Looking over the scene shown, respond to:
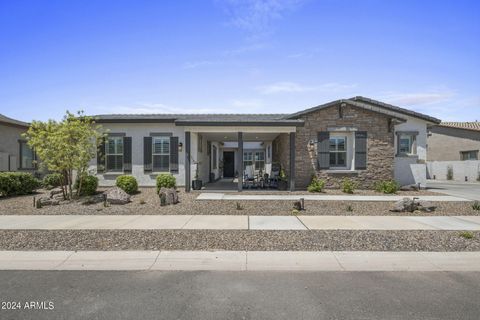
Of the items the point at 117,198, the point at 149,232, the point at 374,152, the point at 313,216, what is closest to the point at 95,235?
the point at 149,232

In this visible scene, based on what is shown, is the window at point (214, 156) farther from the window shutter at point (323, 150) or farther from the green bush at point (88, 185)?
the green bush at point (88, 185)

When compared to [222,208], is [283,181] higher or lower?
higher

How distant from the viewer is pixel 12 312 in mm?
3504

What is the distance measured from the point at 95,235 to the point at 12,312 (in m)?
3.39

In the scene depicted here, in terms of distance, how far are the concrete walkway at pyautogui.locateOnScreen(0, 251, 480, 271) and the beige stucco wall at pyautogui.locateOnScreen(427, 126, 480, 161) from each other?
2721cm

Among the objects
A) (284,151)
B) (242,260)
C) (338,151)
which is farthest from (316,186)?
(242,260)

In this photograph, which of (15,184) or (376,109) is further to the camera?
(376,109)

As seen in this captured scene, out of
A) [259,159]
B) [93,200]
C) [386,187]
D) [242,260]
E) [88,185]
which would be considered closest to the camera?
[242,260]

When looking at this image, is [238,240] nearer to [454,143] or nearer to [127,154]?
[127,154]

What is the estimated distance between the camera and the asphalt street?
3.49m

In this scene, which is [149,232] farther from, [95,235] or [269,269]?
[269,269]

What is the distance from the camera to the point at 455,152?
28500mm

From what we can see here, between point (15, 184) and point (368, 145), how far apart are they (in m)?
17.2

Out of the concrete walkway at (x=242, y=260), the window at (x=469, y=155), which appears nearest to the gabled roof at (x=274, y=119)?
the concrete walkway at (x=242, y=260)
